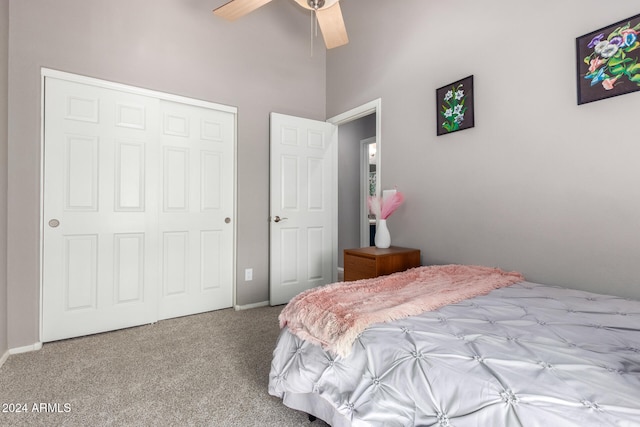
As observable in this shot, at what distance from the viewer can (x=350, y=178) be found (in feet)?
15.0

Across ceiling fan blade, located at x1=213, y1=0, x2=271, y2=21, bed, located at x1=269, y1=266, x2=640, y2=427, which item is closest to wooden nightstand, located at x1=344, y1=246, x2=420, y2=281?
bed, located at x1=269, y1=266, x2=640, y2=427

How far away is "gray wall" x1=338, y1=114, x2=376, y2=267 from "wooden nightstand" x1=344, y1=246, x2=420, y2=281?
6.61ft

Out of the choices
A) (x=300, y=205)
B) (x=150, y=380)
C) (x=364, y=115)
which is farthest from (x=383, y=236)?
(x=150, y=380)

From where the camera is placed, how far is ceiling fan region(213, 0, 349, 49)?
6.40ft

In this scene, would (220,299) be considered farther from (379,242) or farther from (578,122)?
(578,122)

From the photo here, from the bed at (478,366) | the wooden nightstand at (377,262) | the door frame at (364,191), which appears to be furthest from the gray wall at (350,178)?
the bed at (478,366)

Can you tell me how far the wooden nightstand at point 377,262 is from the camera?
2220mm

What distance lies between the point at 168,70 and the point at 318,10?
1.51 metres

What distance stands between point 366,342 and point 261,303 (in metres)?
2.36

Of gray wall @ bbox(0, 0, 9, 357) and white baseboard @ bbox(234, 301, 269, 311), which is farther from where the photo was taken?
white baseboard @ bbox(234, 301, 269, 311)

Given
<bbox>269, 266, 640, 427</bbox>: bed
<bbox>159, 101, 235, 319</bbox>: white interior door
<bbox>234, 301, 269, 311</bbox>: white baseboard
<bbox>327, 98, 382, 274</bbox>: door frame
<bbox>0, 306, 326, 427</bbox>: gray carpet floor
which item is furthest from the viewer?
<bbox>234, 301, 269, 311</bbox>: white baseboard

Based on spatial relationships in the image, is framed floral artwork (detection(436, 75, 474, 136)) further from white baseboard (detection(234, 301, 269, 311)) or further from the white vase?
white baseboard (detection(234, 301, 269, 311))

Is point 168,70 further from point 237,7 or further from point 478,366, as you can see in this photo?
point 478,366

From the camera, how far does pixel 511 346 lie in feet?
2.89
